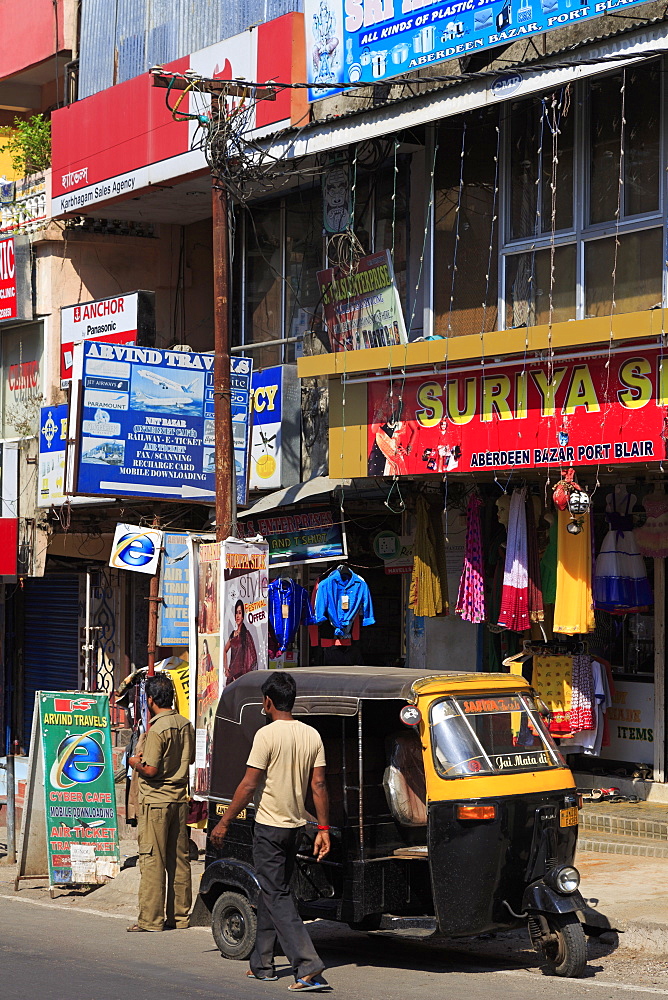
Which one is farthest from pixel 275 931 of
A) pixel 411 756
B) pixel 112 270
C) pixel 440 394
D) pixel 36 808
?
pixel 112 270

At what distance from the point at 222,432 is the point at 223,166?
8.18ft

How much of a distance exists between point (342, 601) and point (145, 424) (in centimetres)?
286

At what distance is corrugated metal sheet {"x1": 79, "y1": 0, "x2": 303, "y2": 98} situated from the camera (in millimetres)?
16672

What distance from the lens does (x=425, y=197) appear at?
15.3 m

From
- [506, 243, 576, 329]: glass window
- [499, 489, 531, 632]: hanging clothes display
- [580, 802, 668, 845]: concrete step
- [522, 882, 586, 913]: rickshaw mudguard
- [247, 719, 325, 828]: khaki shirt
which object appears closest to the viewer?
[522, 882, 586, 913]: rickshaw mudguard

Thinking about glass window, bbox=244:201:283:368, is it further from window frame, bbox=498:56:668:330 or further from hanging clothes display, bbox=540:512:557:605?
hanging clothes display, bbox=540:512:557:605

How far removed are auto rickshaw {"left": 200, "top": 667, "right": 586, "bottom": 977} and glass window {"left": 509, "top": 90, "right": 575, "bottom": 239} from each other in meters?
6.46

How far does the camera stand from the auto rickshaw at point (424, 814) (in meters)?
7.73

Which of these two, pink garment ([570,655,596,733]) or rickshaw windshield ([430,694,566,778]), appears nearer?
rickshaw windshield ([430,694,566,778])

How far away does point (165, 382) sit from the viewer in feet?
49.3

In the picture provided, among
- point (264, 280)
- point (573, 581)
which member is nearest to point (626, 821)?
point (573, 581)

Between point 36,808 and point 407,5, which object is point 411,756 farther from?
point 407,5

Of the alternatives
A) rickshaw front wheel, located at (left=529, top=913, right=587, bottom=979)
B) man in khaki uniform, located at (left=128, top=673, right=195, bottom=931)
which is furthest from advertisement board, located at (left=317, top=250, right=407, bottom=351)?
rickshaw front wheel, located at (left=529, top=913, right=587, bottom=979)

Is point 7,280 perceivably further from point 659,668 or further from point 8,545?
point 659,668
